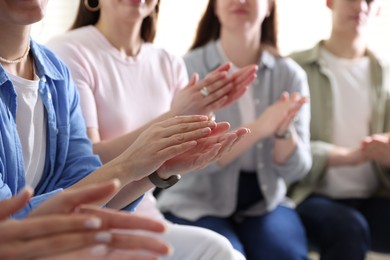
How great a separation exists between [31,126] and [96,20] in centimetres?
61

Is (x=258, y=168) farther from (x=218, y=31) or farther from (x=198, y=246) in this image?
(x=198, y=246)

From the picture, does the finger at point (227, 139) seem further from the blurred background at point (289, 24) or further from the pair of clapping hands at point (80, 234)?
the blurred background at point (289, 24)

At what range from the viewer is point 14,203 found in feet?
2.97

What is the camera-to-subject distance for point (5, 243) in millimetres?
854

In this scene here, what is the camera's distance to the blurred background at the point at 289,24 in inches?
108

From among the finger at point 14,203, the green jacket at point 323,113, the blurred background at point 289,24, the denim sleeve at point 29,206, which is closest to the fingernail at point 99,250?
the finger at point 14,203

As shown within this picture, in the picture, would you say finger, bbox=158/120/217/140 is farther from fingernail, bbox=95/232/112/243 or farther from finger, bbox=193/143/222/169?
fingernail, bbox=95/232/112/243

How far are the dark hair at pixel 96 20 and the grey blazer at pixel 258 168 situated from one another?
0.25 metres

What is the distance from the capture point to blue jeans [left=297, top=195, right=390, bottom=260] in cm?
205

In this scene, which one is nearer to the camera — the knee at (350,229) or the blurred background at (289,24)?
the knee at (350,229)

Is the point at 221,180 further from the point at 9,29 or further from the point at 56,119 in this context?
the point at 9,29

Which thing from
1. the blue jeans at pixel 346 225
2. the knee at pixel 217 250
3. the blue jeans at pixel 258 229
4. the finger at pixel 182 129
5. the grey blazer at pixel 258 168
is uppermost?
the finger at pixel 182 129

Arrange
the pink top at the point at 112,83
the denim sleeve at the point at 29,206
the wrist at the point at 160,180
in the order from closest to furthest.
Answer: the denim sleeve at the point at 29,206, the wrist at the point at 160,180, the pink top at the point at 112,83

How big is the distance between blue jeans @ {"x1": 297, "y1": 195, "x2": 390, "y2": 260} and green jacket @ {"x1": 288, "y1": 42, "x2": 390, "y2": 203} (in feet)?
0.18
